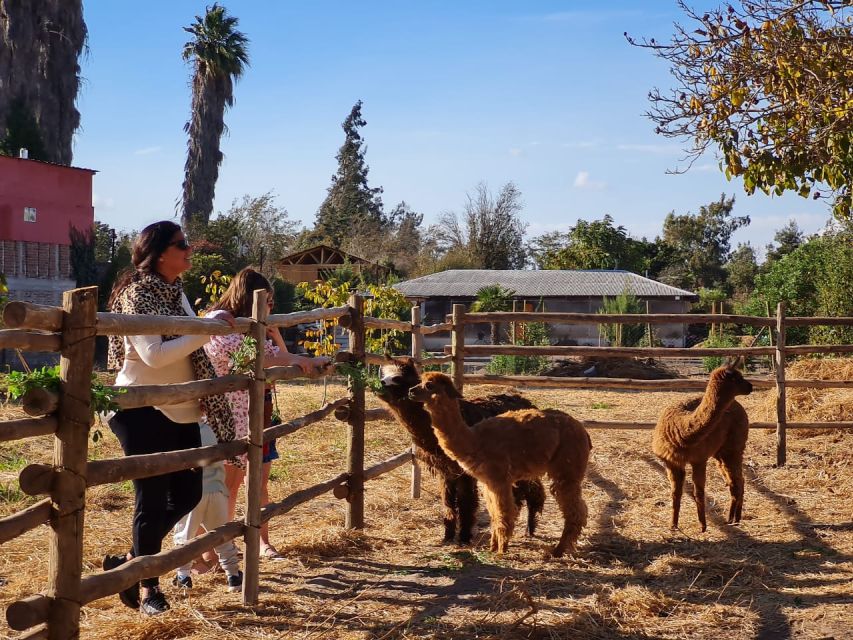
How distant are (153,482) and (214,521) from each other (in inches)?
27.8

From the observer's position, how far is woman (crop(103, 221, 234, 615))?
4.12 m

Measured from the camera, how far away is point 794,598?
4.99 meters

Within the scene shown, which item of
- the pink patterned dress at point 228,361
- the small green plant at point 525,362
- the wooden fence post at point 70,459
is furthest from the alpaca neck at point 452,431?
the small green plant at point 525,362

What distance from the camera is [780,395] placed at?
32.3 ft

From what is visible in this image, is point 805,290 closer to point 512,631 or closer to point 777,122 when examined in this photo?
point 777,122

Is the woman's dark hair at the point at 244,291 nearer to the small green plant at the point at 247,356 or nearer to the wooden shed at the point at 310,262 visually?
the small green plant at the point at 247,356

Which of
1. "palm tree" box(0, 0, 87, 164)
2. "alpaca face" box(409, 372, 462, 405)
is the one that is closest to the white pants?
"alpaca face" box(409, 372, 462, 405)

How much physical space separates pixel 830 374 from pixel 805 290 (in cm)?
1274

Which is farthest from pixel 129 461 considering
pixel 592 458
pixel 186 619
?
pixel 592 458

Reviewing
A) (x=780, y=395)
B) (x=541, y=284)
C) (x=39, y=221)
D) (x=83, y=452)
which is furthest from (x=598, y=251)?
(x=83, y=452)

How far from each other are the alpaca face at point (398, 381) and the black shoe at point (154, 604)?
217 cm

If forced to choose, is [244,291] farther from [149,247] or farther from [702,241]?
[702,241]

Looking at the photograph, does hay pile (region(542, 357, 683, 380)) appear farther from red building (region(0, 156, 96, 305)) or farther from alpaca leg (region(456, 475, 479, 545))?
red building (region(0, 156, 96, 305))

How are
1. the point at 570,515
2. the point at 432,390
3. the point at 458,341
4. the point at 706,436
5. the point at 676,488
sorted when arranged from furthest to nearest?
the point at 458,341 < the point at 676,488 < the point at 706,436 < the point at 570,515 < the point at 432,390
